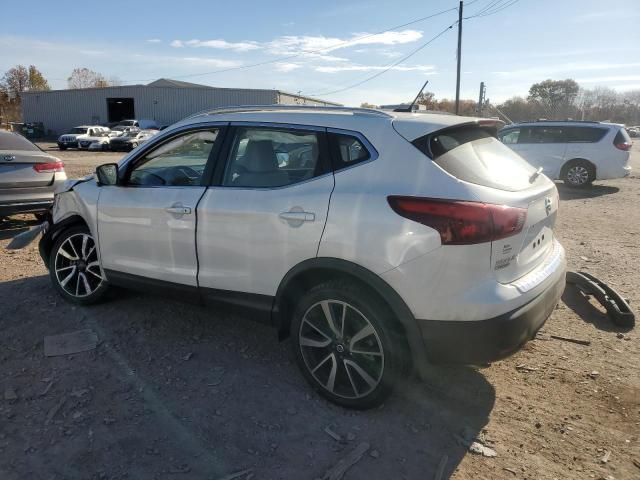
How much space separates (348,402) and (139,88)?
53986 mm

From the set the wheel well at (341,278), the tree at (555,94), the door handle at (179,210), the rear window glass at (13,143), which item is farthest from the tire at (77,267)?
the tree at (555,94)

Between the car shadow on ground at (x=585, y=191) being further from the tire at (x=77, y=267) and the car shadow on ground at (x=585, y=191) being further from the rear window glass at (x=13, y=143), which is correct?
the rear window glass at (x=13, y=143)

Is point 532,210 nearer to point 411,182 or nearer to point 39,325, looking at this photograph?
point 411,182

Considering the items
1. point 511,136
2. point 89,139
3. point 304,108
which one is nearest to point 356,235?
point 304,108

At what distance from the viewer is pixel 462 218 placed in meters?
2.56

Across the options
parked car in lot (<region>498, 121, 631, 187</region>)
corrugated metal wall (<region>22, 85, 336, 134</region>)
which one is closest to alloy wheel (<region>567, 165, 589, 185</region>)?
parked car in lot (<region>498, 121, 631, 187</region>)

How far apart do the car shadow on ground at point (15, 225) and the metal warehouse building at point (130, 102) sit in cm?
4041

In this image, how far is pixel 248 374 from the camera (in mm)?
3488

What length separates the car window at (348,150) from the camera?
9.59 feet

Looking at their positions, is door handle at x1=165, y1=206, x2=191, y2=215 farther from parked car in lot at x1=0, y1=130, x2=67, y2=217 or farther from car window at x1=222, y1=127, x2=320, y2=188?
parked car in lot at x1=0, y1=130, x2=67, y2=217

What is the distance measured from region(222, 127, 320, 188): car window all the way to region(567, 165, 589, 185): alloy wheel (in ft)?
41.9

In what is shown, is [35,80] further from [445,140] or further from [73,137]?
[445,140]

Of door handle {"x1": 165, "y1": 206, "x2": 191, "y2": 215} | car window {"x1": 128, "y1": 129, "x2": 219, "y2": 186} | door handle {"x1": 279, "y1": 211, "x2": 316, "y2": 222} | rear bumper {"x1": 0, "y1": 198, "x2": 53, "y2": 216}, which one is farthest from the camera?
rear bumper {"x1": 0, "y1": 198, "x2": 53, "y2": 216}

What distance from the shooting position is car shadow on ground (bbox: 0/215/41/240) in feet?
24.5
